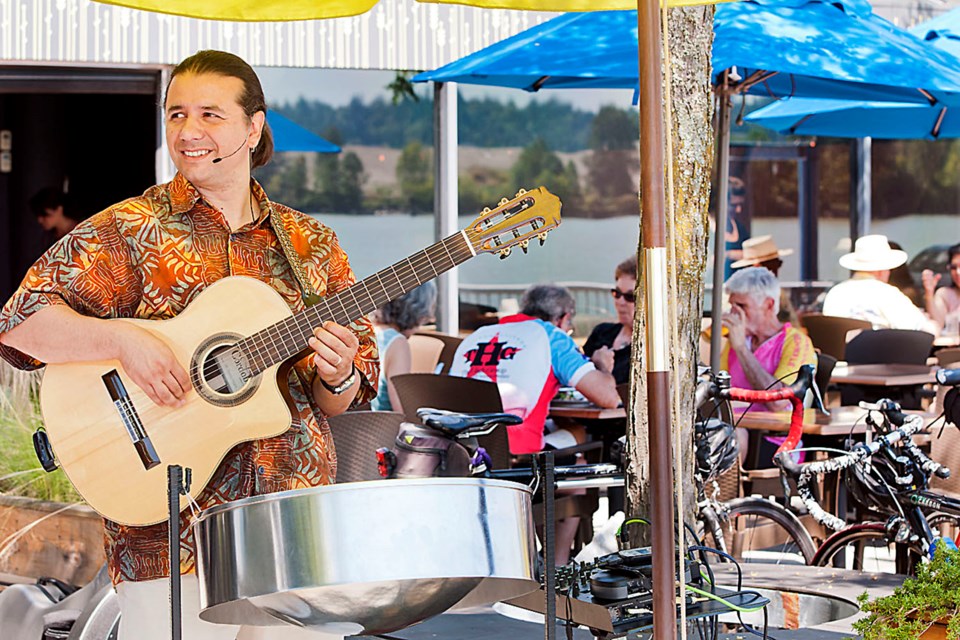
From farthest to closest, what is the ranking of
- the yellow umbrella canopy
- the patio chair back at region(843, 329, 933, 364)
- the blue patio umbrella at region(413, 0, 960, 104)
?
the patio chair back at region(843, 329, 933, 364) < the blue patio umbrella at region(413, 0, 960, 104) < the yellow umbrella canopy

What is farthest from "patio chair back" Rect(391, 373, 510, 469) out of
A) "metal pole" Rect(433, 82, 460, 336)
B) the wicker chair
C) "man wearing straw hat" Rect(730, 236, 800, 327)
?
"man wearing straw hat" Rect(730, 236, 800, 327)

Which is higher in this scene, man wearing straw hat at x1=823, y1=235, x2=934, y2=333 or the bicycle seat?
man wearing straw hat at x1=823, y1=235, x2=934, y2=333

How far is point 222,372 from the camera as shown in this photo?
9.19 feet

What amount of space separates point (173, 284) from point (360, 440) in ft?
7.45

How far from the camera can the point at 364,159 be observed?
1016 cm

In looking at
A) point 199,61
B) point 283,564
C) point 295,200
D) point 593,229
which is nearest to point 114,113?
point 295,200

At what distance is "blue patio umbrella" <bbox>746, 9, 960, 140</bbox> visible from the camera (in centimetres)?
911

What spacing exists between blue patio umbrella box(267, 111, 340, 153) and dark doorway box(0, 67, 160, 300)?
2.76m

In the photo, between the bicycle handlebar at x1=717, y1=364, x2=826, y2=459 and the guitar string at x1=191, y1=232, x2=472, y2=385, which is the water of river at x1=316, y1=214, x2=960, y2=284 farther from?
the guitar string at x1=191, y1=232, x2=472, y2=385

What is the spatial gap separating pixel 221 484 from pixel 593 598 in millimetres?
796

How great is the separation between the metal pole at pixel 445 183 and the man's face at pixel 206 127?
6520 mm

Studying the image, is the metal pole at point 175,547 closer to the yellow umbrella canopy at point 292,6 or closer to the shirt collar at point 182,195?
the shirt collar at point 182,195

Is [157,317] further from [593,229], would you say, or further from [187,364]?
[593,229]

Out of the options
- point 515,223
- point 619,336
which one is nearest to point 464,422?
point 515,223
